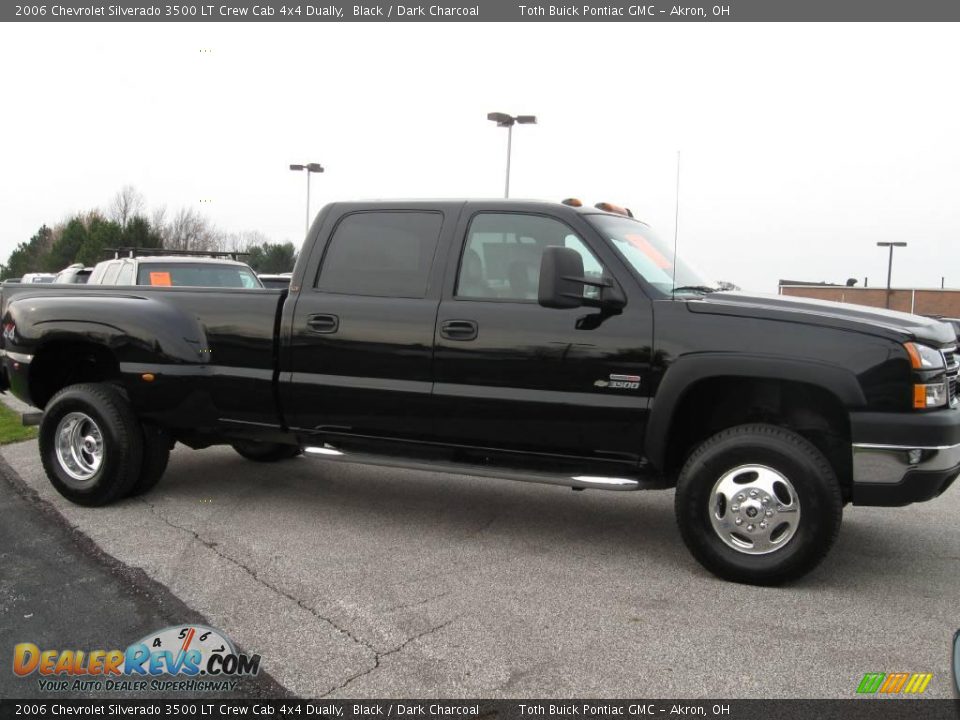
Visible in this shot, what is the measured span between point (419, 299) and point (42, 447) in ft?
9.57

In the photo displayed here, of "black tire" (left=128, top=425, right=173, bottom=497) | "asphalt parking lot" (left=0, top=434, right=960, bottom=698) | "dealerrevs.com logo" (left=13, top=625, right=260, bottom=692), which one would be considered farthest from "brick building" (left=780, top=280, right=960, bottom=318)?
"dealerrevs.com logo" (left=13, top=625, right=260, bottom=692)

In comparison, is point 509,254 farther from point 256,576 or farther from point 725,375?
point 256,576

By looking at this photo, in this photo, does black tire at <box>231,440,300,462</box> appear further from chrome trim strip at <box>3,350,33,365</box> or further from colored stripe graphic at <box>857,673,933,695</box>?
colored stripe graphic at <box>857,673,933,695</box>

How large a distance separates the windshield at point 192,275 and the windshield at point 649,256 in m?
6.67

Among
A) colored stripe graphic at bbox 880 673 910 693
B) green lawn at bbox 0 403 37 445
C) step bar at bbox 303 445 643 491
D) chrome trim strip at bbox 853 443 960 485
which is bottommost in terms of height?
green lawn at bbox 0 403 37 445

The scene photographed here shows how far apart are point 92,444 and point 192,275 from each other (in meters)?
5.43

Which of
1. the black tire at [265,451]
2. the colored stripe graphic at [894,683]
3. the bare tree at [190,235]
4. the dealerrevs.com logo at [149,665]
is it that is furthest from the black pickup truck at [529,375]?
the bare tree at [190,235]

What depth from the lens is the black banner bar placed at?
2.93 m

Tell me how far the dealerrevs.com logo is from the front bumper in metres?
2.94

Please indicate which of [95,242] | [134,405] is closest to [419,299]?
[134,405]

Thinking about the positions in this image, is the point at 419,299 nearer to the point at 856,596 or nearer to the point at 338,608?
the point at 338,608

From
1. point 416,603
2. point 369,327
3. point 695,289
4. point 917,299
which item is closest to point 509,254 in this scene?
point 369,327

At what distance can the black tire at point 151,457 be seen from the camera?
570 cm

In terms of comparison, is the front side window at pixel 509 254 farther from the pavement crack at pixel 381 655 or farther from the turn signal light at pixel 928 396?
the pavement crack at pixel 381 655
